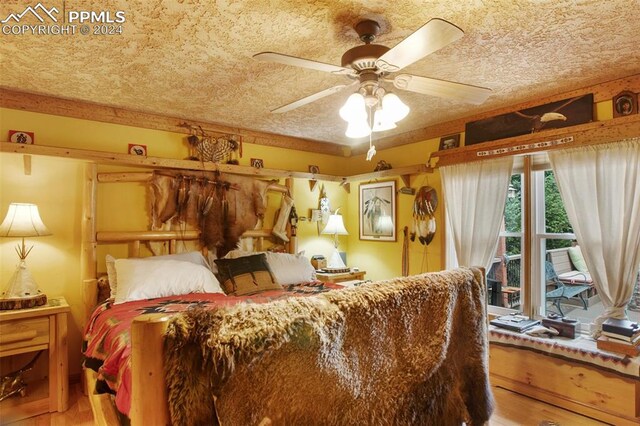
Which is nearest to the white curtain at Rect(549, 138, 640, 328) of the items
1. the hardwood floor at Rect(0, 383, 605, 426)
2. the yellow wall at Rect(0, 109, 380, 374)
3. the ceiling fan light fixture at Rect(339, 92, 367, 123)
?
the hardwood floor at Rect(0, 383, 605, 426)

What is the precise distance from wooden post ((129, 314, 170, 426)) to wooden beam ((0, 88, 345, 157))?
279 cm

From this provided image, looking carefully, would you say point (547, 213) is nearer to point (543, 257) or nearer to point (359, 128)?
Answer: point (543, 257)

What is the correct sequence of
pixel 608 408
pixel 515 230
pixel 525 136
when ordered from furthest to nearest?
pixel 515 230
pixel 525 136
pixel 608 408

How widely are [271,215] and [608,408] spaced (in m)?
3.24

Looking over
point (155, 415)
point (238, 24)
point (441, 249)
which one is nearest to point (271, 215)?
point (441, 249)

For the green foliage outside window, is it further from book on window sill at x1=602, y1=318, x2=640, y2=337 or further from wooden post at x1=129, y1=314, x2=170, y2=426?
wooden post at x1=129, y1=314, x2=170, y2=426

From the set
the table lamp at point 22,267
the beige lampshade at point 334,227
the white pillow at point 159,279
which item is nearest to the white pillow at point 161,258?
the white pillow at point 159,279

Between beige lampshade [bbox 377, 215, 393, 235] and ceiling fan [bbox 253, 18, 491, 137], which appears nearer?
ceiling fan [bbox 253, 18, 491, 137]

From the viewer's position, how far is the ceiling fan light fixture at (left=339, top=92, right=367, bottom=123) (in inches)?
69.8

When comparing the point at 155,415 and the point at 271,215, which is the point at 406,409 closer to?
the point at 155,415

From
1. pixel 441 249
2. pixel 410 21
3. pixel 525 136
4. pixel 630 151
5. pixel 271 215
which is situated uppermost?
pixel 410 21

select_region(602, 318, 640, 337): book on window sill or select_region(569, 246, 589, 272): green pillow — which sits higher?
select_region(569, 246, 589, 272): green pillow

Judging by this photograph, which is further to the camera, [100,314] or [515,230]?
[515,230]

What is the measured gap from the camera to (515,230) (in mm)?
3107
